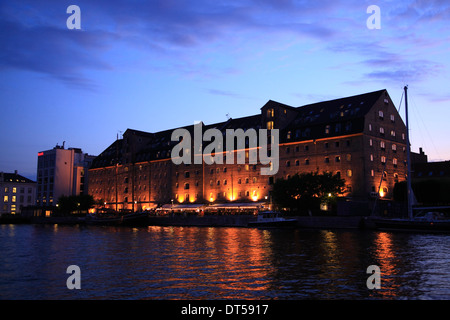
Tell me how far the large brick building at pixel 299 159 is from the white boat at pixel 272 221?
13.4m

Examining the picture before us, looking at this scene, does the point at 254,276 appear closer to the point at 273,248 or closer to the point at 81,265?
the point at 81,265

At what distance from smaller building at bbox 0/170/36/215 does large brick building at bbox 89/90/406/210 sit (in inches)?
2451

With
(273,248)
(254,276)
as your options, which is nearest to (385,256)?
(273,248)

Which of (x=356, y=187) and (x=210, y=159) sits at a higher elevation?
(x=210, y=159)

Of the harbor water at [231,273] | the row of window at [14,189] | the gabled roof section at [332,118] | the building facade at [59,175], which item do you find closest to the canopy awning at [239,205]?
the gabled roof section at [332,118]

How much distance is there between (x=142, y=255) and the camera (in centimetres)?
3441

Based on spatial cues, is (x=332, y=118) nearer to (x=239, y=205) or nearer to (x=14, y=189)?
(x=239, y=205)

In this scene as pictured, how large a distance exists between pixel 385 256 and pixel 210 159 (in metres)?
71.7

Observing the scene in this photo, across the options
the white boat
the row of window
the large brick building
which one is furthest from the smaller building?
the white boat

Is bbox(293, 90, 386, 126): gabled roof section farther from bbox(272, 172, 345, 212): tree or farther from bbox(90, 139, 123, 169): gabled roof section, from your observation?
bbox(90, 139, 123, 169): gabled roof section

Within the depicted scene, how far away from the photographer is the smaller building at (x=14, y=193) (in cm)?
16075

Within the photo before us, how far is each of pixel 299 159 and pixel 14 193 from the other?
12310 cm

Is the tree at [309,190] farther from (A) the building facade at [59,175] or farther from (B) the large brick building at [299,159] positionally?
(A) the building facade at [59,175]
